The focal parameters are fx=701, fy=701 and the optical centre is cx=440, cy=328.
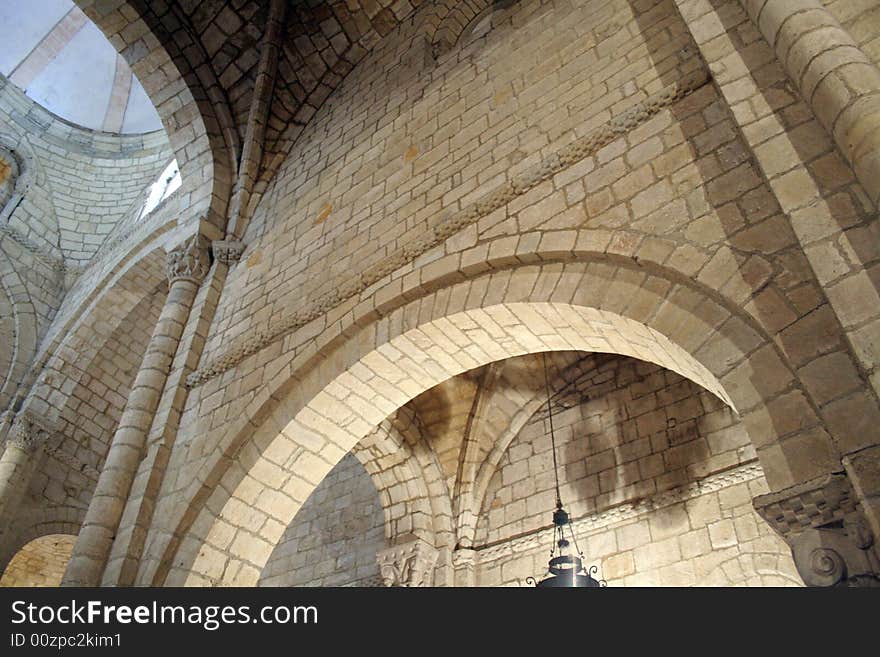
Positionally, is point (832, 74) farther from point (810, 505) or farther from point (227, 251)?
point (227, 251)

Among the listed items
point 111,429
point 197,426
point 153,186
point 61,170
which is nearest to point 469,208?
point 197,426

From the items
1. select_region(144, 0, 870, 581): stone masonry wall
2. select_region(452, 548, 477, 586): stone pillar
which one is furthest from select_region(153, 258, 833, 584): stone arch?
select_region(452, 548, 477, 586): stone pillar

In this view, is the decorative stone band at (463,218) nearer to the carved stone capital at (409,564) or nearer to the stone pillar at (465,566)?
the carved stone capital at (409,564)

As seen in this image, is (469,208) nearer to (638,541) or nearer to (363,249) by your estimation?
(363,249)

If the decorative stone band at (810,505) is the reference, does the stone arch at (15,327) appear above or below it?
above

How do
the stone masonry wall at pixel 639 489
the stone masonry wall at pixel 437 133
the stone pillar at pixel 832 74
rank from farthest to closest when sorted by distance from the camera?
the stone masonry wall at pixel 639 489 → the stone masonry wall at pixel 437 133 → the stone pillar at pixel 832 74

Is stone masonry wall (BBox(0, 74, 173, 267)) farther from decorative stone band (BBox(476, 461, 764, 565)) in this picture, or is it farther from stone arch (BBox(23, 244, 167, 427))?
decorative stone band (BBox(476, 461, 764, 565))

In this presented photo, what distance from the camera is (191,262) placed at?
635cm

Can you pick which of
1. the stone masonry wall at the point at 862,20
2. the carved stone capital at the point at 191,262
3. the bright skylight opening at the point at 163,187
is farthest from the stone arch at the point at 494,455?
the bright skylight opening at the point at 163,187

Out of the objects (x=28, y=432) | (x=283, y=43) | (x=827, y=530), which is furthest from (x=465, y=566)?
(x=283, y=43)

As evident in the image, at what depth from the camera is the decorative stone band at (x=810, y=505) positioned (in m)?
2.21

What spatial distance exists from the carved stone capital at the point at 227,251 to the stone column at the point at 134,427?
10cm

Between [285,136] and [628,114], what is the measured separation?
4.61m

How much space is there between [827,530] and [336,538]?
5775 millimetres
